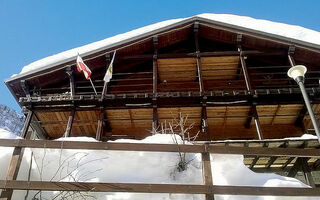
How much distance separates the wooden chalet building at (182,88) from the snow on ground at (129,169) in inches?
249

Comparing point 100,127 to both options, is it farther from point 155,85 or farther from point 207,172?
point 207,172

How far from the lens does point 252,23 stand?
20469 millimetres

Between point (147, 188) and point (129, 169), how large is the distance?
77 cm

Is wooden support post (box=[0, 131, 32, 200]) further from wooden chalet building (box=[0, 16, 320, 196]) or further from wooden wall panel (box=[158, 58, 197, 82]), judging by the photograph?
wooden wall panel (box=[158, 58, 197, 82])

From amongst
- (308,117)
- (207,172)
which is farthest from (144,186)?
(308,117)

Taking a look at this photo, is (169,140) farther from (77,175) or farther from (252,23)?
(252,23)

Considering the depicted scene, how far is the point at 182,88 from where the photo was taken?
15.0 m

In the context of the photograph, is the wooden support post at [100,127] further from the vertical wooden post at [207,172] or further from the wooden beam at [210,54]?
the vertical wooden post at [207,172]

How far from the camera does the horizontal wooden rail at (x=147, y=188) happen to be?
434cm

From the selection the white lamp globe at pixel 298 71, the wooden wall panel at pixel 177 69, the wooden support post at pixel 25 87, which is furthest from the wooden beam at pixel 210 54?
the white lamp globe at pixel 298 71

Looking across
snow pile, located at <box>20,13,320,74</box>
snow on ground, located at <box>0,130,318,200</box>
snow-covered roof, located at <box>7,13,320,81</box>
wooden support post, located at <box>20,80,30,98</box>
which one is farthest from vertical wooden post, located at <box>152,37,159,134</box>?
snow on ground, located at <box>0,130,318,200</box>

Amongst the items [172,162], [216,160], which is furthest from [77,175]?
[216,160]

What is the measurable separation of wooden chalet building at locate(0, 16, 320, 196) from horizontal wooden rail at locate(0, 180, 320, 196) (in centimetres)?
718

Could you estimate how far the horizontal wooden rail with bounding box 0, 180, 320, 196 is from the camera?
171 inches
